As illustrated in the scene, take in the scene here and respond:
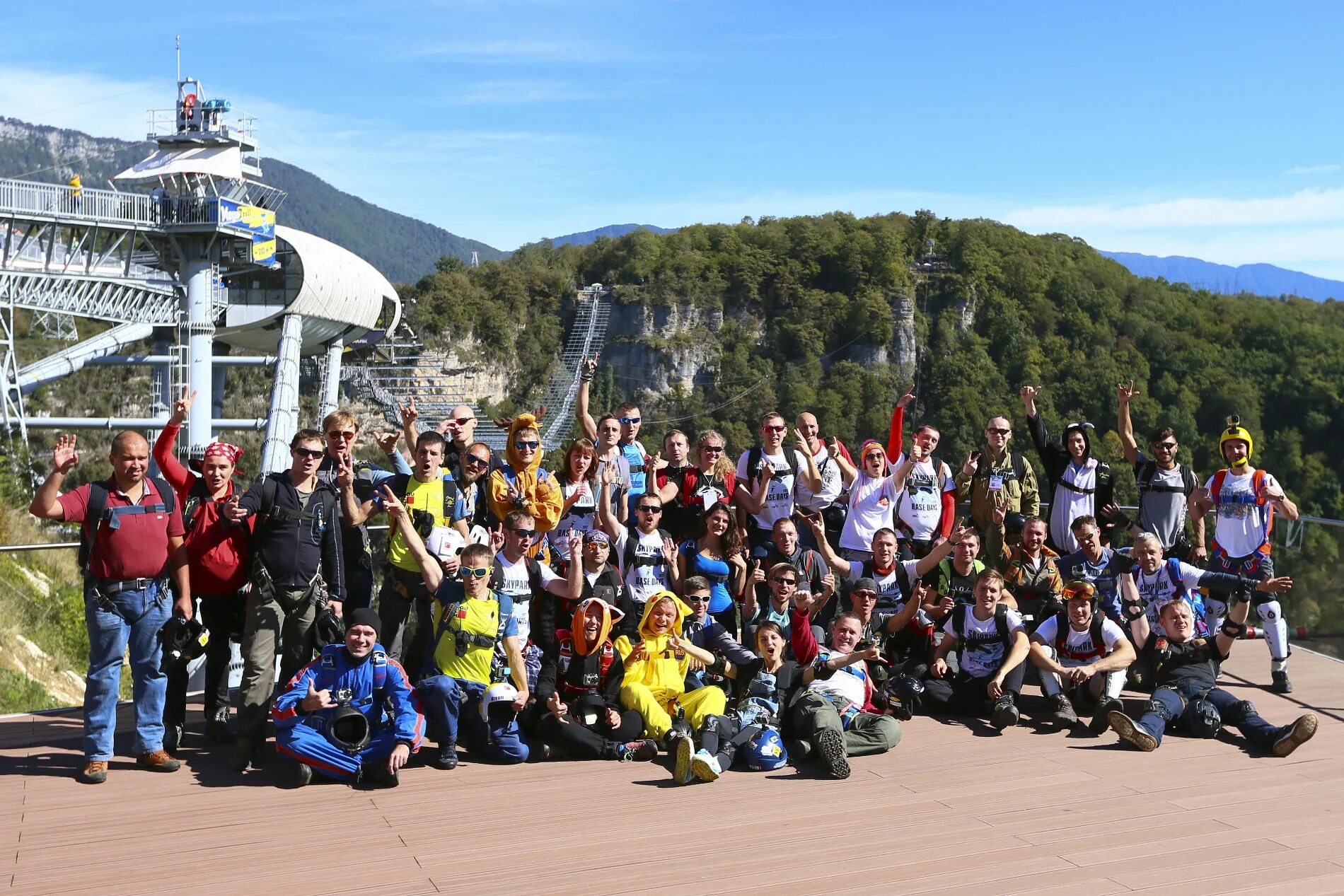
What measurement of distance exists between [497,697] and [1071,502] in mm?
4267

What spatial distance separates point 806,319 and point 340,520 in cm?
10097

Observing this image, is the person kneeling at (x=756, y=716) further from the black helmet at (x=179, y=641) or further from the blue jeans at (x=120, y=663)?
the blue jeans at (x=120, y=663)

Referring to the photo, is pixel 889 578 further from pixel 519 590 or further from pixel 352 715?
pixel 352 715

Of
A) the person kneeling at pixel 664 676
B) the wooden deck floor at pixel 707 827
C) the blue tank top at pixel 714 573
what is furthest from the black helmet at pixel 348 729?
the blue tank top at pixel 714 573

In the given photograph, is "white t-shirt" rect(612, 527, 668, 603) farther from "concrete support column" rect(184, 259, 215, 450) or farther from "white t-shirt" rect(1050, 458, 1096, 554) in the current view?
"concrete support column" rect(184, 259, 215, 450)

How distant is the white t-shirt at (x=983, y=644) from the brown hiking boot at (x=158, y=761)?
443cm

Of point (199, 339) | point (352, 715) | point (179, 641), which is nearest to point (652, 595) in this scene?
point (352, 715)

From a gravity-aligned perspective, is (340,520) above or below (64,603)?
above

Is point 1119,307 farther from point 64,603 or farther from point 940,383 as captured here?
point 64,603

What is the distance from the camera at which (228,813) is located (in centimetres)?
559

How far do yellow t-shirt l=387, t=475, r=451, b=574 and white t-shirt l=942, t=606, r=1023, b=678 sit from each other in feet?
10.4

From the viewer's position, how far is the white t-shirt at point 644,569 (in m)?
7.18

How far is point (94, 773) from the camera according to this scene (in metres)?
5.98

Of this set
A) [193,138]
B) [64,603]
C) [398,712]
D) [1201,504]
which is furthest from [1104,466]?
[193,138]
